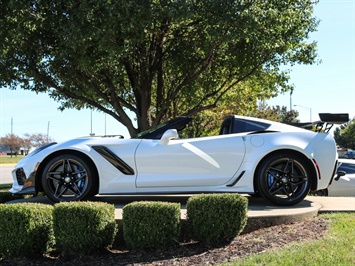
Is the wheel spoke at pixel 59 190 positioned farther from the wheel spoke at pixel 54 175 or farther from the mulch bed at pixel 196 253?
the mulch bed at pixel 196 253

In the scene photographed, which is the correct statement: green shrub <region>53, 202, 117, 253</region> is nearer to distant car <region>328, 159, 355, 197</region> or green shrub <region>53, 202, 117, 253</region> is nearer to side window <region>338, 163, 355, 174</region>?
distant car <region>328, 159, 355, 197</region>

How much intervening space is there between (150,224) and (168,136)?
1596 mm

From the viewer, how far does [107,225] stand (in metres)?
4.30

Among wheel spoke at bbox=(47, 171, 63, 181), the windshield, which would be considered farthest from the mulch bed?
the windshield

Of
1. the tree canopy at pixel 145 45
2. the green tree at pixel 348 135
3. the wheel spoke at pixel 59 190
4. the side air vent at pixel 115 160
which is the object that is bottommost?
the wheel spoke at pixel 59 190

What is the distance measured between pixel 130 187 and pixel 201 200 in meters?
1.49

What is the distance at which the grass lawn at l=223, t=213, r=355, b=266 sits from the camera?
11.2ft

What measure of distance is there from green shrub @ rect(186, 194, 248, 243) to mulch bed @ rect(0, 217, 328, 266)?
0.36 feet

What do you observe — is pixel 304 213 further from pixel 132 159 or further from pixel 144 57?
pixel 144 57

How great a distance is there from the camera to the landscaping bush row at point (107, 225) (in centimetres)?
416

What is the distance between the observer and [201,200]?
4324mm

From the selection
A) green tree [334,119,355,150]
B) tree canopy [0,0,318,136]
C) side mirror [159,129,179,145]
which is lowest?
side mirror [159,129,179,145]

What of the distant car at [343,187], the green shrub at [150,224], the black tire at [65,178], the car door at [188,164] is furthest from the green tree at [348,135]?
the green shrub at [150,224]

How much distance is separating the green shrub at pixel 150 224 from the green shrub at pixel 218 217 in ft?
0.75
